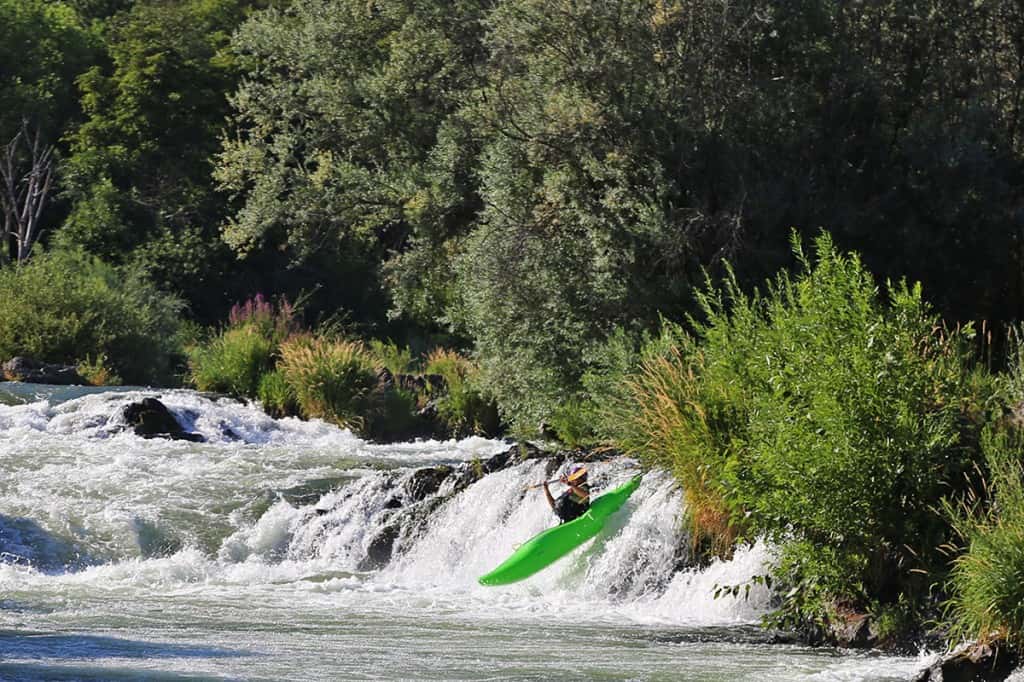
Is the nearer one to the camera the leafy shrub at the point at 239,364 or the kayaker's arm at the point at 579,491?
the kayaker's arm at the point at 579,491

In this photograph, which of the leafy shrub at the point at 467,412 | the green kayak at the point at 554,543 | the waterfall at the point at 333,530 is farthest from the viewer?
the leafy shrub at the point at 467,412

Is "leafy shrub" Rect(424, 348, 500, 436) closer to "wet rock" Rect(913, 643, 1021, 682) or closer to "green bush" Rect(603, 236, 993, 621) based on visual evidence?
"green bush" Rect(603, 236, 993, 621)

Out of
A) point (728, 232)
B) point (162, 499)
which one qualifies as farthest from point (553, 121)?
point (162, 499)

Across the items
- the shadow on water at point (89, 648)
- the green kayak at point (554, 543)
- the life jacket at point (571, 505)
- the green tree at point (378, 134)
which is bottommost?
the shadow on water at point (89, 648)

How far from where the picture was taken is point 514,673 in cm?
1034

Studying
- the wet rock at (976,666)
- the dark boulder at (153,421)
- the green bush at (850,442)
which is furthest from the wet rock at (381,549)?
the wet rock at (976,666)

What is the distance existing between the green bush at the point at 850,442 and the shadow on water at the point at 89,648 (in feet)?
13.0

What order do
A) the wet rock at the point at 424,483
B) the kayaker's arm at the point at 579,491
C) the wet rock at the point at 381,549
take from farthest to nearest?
the wet rock at the point at 424,483 < the wet rock at the point at 381,549 < the kayaker's arm at the point at 579,491

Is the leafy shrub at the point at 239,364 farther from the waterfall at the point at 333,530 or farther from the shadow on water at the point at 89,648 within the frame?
the shadow on water at the point at 89,648

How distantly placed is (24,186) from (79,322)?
10.8 m

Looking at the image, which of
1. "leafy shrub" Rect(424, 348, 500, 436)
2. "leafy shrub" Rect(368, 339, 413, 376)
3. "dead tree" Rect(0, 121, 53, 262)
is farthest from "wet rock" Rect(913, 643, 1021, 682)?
"dead tree" Rect(0, 121, 53, 262)

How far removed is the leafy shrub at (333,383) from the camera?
23797 mm

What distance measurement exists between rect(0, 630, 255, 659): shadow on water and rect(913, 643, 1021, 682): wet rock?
177 inches

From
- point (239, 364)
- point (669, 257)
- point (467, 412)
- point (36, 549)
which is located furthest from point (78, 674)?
point (239, 364)
